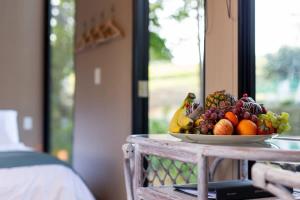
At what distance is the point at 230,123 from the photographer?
4.21 feet

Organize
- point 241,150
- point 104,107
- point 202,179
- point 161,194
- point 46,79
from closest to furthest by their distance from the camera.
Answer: point 241,150 < point 202,179 < point 161,194 < point 104,107 < point 46,79

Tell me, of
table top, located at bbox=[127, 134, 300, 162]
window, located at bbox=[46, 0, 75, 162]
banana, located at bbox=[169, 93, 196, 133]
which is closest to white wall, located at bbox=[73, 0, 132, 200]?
window, located at bbox=[46, 0, 75, 162]

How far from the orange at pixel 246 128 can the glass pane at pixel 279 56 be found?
490 mm

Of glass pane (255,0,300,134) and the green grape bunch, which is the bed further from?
the green grape bunch

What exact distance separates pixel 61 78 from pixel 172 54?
1.90 metres

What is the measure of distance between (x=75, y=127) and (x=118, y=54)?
986 millimetres

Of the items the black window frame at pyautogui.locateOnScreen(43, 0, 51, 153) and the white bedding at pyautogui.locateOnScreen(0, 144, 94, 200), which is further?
the black window frame at pyautogui.locateOnScreen(43, 0, 51, 153)

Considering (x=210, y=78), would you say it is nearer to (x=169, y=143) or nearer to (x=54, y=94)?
(x=169, y=143)

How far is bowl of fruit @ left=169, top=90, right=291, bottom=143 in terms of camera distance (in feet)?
4.15

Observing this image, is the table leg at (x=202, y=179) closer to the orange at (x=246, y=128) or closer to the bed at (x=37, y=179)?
the orange at (x=246, y=128)

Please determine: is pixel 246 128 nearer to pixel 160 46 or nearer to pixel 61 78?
pixel 160 46

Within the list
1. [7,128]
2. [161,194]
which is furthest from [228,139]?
[7,128]

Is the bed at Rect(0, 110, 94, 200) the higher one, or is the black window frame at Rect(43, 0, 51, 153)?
the black window frame at Rect(43, 0, 51, 153)

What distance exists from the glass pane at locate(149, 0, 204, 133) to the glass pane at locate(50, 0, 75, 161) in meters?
1.38
